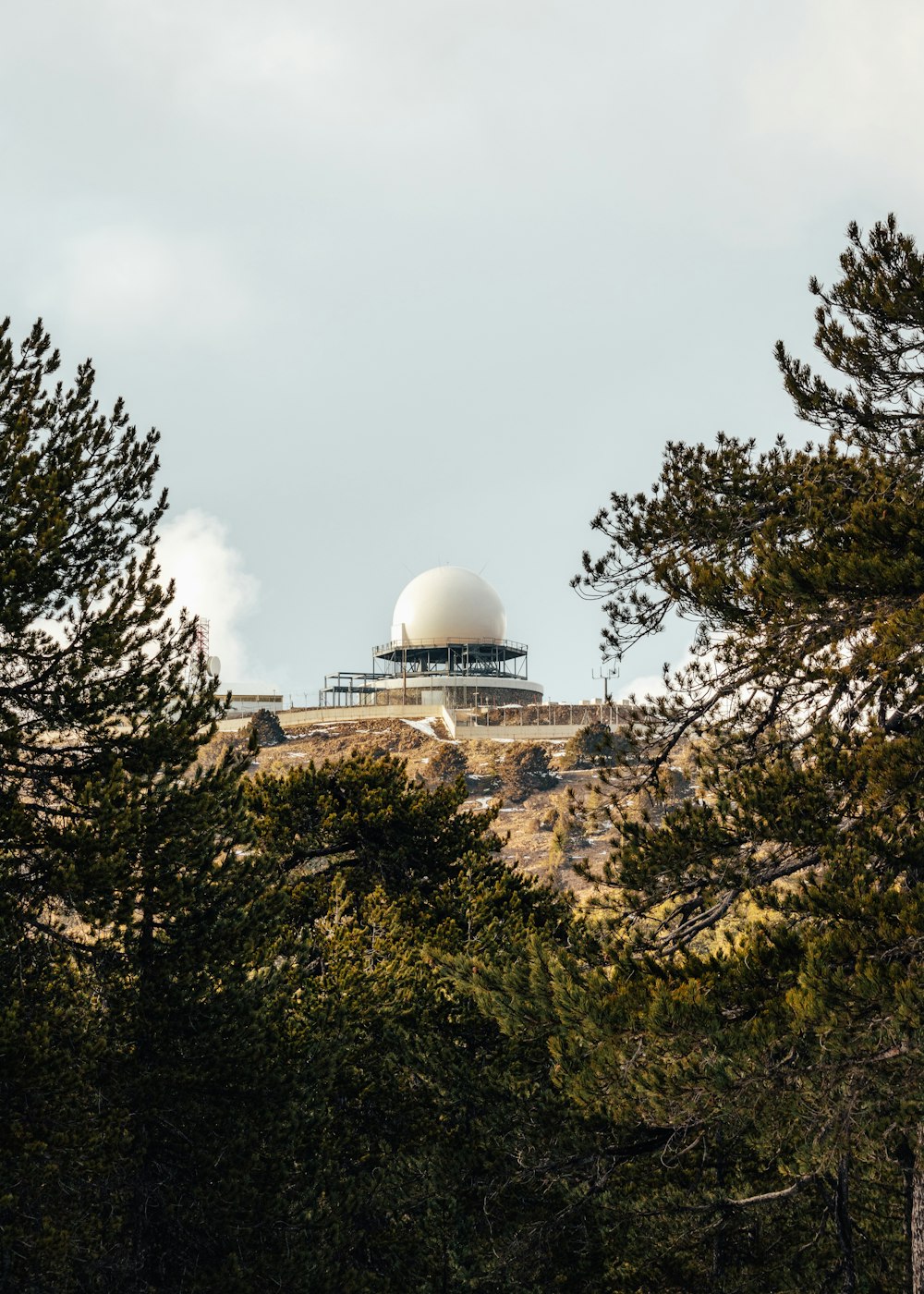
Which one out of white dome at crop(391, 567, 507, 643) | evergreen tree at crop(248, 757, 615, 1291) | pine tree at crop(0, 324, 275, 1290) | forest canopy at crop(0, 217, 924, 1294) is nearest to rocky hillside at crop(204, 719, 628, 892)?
white dome at crop(391, 567, 507, 643)

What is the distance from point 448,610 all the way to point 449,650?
3115mm

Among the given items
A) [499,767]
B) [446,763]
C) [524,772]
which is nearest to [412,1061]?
[524,772]

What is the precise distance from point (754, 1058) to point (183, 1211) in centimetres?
733

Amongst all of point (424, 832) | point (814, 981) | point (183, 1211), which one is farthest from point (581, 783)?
point (814, 981)

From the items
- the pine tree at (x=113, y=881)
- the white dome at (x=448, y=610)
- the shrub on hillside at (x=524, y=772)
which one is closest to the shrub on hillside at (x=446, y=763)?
the shrub on hillside at (x=524, y=772)

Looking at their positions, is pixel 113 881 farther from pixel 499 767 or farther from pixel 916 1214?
pixel 499 767

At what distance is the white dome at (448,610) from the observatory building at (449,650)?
7cm

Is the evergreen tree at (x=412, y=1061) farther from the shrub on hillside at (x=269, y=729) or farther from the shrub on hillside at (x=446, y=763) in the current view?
the shrub on hillside at (x=269, y=729)

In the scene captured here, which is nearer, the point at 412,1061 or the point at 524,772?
the point at 412,1061

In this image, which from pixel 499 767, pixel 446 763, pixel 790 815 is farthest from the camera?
pixel 446 763

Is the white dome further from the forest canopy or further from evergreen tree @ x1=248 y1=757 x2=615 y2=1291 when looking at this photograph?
the forest canopy

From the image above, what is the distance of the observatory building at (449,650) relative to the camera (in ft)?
264

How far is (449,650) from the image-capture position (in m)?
82.6

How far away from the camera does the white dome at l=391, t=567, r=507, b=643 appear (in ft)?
268
